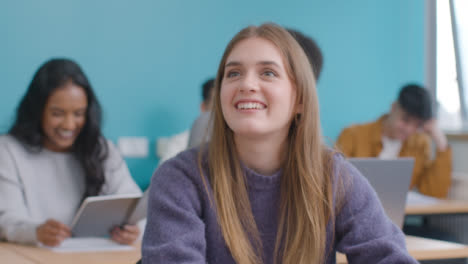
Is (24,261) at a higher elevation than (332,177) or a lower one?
lower

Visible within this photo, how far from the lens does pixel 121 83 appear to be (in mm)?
3373

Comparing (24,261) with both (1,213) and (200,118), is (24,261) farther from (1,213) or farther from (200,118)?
(200,118)

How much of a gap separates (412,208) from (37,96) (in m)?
1.81

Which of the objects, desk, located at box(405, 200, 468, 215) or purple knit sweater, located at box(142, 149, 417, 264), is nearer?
purple knit sweater, located at box(142, 149, 417, 264)

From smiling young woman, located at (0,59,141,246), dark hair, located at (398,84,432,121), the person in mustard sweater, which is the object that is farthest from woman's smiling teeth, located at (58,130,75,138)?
dark hair, located at (398,84,432,121)

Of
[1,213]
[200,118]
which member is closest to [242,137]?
[200,118]

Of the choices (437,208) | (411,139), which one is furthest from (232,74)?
(411,139)

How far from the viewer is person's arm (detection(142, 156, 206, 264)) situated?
117cm

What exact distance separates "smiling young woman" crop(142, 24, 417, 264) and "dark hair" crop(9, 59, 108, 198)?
102cm

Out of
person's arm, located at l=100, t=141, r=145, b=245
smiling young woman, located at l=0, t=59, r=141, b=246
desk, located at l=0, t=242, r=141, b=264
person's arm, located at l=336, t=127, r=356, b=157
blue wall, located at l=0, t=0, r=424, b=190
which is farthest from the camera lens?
→ person's arm, located at l=336, t=127, r=356, b=157

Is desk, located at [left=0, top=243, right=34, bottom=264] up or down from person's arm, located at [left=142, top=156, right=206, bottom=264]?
down

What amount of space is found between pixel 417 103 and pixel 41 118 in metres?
2.15

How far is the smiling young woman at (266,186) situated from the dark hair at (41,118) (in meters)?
1.02

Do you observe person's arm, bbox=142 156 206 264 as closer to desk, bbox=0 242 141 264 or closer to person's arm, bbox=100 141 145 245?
desk, bbox=0 242 141 264
